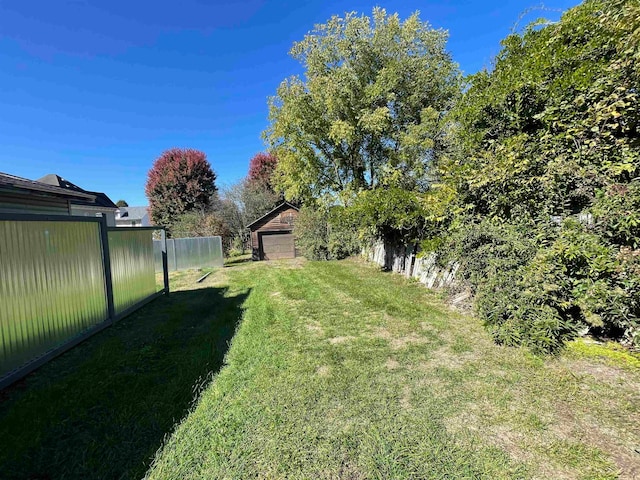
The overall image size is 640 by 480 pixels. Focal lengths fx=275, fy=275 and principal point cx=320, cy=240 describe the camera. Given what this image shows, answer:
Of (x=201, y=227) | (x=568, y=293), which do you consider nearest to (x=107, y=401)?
(x=568, y=293)

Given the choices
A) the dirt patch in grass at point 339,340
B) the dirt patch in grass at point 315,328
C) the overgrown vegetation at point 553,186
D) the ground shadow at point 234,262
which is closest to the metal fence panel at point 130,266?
the dirt patch in grass at point 315,328

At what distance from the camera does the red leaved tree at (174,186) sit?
21.6 meters

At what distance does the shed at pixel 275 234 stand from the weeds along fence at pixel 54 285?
43.6 feet

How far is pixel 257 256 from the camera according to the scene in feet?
60.8

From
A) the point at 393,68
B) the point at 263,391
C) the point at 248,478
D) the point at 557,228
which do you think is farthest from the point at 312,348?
the point at 393,68

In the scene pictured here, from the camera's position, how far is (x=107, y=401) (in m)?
2.62

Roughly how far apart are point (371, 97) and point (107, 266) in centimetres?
956

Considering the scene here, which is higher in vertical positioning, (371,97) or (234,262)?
(371,97)

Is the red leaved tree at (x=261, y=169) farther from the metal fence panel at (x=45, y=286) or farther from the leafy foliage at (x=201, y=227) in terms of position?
the metal fence panel at (x=45, y=286)

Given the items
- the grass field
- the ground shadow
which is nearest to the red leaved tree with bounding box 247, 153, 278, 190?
the ground shadow

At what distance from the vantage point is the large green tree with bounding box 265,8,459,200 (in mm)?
9945

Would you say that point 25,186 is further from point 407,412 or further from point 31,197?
point 407,412

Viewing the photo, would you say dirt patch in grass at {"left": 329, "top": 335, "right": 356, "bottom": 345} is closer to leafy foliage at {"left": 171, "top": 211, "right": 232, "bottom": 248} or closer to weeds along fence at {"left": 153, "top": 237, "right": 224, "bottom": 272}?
weeds along fence at {"left": 153, "top": 237, "right": 224, "bottom": 272}

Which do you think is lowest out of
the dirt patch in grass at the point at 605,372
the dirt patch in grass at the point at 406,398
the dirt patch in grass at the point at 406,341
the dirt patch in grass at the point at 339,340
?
the dirt patch in grass at the point at 406,341
